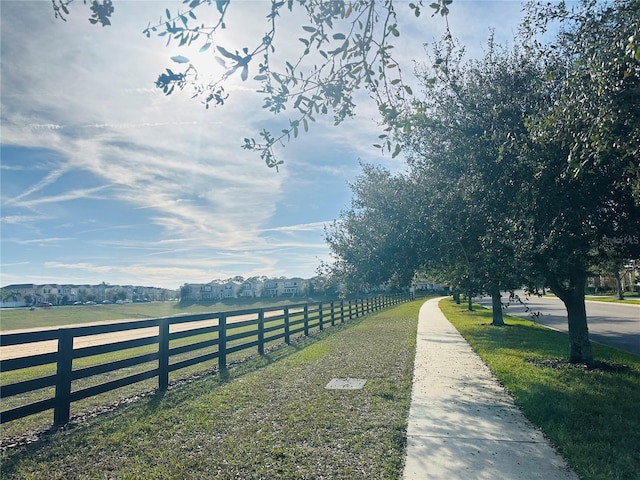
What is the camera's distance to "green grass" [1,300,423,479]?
13.6ft

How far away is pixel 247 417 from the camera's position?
19.0 feet

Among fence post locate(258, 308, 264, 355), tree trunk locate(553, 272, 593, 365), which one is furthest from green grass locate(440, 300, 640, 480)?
fence post locate(258, 308, 264, 355)

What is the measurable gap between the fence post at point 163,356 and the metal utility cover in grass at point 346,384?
291cm

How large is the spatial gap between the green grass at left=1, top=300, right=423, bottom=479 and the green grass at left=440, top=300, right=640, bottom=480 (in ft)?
5.74

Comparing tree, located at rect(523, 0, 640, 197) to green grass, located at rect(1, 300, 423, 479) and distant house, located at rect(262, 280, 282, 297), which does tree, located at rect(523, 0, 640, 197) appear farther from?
distant house, located at rect(262, 280, 282, 297)

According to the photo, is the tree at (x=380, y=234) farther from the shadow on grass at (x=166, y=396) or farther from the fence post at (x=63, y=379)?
the fence post at (x=63, y=379)

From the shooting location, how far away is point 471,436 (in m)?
5.08

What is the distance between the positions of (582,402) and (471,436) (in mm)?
2262

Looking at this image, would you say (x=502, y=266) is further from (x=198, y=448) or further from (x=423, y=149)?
(x=198, y=448)

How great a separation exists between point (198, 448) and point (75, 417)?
249cm

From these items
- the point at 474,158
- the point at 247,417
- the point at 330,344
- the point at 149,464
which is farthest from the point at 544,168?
the point at 330,344

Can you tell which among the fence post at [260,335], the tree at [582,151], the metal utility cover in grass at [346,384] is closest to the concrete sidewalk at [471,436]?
the metal utility cover in grass at [346,384]

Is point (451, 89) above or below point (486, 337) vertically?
above

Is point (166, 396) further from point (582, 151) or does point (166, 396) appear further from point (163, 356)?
point (582, 151)
